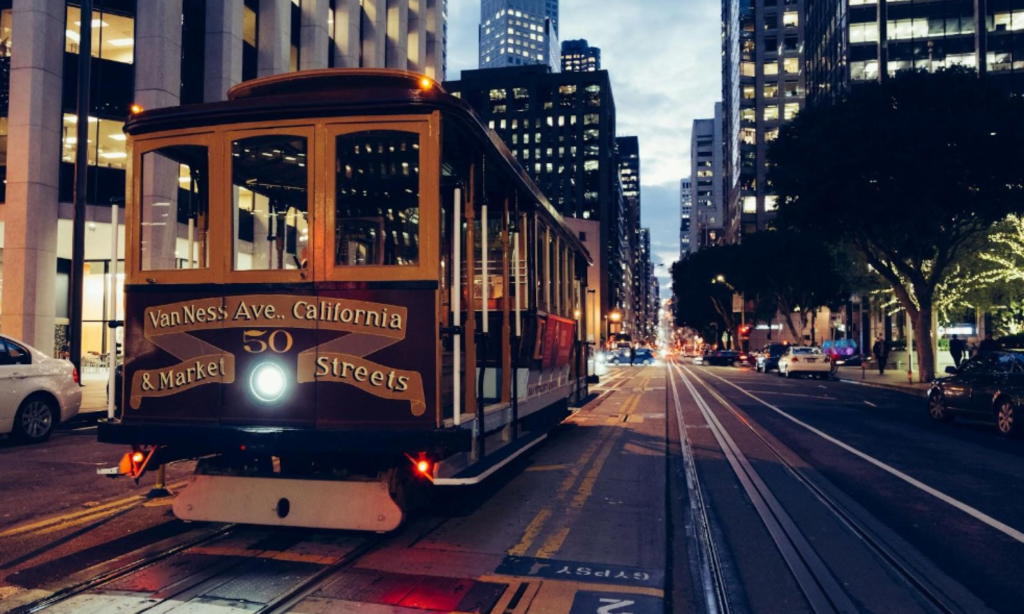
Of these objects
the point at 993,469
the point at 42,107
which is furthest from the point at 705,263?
the point at 993,469

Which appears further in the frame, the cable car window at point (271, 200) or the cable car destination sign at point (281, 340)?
the cable car window at point (271, 200)

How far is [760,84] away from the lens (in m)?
106

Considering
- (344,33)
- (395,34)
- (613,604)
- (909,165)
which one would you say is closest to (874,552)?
(613,604)

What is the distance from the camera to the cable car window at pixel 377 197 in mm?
5645

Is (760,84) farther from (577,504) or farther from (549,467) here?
(577,504)

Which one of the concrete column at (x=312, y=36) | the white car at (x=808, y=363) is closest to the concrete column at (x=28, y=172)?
the concrete column at (x=312, y=36)

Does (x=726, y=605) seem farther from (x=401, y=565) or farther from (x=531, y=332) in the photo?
(x=531, y=332)

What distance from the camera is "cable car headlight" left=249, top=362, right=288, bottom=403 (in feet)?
18.2

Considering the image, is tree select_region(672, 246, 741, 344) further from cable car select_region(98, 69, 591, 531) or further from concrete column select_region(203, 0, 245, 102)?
cable car select_region(98, 69, 591, 531)

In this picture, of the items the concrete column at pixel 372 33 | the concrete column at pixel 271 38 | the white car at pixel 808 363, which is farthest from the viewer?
the concrete column at pixel 372 33

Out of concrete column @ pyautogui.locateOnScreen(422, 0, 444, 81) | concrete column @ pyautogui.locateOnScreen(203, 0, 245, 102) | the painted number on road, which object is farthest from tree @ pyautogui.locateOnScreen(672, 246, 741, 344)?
the painted number on road

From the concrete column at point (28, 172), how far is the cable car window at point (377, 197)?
20.9 meters

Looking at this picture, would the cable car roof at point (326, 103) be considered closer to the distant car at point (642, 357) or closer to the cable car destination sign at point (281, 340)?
the cable car destination sign at point (281, 340)

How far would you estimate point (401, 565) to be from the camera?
5.29m
